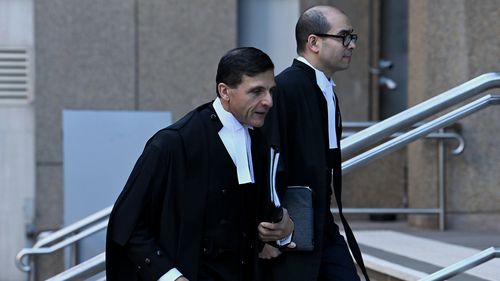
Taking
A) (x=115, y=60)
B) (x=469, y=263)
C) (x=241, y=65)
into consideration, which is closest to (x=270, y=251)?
(x=241, y=65)

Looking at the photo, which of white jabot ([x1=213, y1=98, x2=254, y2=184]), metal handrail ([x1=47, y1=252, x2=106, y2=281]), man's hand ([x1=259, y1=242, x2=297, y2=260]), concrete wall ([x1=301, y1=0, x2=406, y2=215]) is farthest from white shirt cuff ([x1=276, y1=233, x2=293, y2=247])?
concrete wall ([x1=301, y1=0, x2=406, y2=215])

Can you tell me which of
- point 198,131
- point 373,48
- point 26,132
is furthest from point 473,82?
point 26,132

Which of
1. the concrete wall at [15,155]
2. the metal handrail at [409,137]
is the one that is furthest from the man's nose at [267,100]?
the concrete wall at [15,155]

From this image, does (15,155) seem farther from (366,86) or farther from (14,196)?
(366,86)

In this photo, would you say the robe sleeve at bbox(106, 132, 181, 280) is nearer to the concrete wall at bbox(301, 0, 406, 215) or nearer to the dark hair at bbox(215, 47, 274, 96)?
the dark hair at bbox(215, 47, 274, 96)

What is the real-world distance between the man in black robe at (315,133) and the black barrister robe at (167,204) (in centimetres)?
39

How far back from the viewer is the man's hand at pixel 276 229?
2.98 metres

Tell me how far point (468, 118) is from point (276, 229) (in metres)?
4.45

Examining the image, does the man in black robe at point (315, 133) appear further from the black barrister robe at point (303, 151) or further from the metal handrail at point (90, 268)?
the metal handrail at point (90, 268)

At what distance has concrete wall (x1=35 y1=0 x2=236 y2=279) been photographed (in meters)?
8.52

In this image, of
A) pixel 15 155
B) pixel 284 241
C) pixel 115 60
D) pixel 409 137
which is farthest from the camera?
pixel 15 155

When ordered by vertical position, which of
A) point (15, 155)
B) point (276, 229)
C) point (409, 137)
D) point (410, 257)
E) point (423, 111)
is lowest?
point (410, 257)

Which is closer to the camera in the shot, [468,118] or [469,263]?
[469,263]

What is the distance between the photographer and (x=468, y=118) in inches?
282
